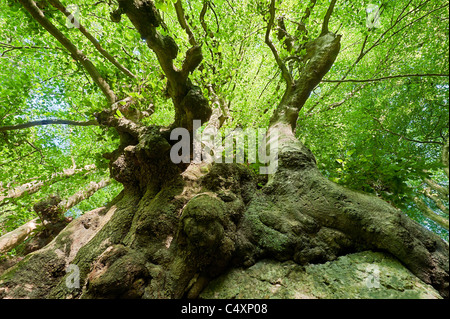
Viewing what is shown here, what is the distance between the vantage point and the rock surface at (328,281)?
1.59 meters

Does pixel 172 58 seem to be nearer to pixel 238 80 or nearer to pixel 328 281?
pixel 328 281

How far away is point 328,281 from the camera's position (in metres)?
1.76

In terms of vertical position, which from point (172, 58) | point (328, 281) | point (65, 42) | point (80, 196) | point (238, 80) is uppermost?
point (238, 80)

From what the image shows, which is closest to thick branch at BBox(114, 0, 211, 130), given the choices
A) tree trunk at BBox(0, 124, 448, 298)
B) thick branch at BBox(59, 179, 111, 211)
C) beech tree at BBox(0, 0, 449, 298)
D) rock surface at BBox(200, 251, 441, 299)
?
beech tree at BBox(0, 0, 449, 298)

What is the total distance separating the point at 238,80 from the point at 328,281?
6583mm

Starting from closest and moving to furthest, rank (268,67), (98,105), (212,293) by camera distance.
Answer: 1. (212,293)
2. (98,105)
3. (268,67)

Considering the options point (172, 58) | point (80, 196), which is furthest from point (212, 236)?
point (80, 196)

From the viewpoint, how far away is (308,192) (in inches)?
101

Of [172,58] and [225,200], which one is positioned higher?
[172,58]

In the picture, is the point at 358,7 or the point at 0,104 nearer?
the point at 0,104

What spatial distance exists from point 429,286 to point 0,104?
8355 mm

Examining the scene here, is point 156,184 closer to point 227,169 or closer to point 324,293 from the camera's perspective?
point 227,169
